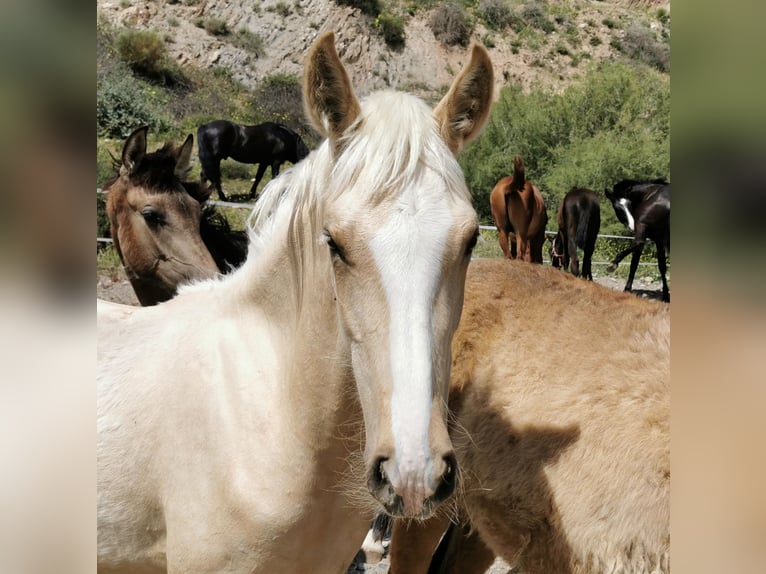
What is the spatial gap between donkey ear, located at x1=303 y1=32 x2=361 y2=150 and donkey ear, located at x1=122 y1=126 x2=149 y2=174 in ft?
9.51

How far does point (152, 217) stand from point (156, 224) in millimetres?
49

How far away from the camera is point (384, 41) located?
31.6m

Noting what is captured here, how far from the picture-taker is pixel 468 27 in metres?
34.1

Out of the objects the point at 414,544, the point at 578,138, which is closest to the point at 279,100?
the point at 578,138

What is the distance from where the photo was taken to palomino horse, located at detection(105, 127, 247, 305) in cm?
390

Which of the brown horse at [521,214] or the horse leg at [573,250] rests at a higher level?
the brown horse at [521,214]

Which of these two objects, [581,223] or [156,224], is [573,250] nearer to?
[581,223]

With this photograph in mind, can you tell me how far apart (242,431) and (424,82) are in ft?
99.6

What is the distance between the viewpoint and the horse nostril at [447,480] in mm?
1278

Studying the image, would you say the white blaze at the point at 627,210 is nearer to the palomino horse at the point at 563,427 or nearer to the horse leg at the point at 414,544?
the palomino horse at the point at 563,427

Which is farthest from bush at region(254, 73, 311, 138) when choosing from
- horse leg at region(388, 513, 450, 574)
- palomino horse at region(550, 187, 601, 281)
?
horse leg at region(388, 513, 450, 574)

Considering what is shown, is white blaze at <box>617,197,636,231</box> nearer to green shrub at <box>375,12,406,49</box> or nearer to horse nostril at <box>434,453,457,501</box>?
horse nostril at <box>434,453,457,501</box>

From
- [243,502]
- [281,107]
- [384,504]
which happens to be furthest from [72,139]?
[281,107]

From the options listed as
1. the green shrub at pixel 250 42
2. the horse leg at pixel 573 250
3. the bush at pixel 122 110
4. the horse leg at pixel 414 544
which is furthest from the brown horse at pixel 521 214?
the green shrub at pixel 250 42
